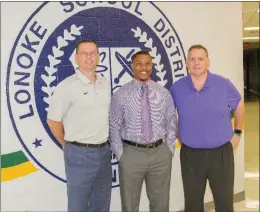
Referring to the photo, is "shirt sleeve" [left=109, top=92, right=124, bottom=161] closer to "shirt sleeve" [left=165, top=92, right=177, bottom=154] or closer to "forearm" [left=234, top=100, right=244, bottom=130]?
"shirt sleeve" [left=165, top=92, right=177, bottom=154]

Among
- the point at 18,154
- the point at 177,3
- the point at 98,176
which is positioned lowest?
the point at 98,176

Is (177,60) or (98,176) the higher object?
(177,60)

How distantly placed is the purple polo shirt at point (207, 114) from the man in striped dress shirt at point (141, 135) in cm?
17

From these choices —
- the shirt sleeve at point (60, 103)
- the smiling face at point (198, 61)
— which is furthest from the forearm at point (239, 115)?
the shirt sleeve at point (60, 103)

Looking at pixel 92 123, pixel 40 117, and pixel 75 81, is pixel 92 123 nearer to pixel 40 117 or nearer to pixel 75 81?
pixel 75 81

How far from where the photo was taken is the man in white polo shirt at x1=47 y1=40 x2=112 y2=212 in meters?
2.45

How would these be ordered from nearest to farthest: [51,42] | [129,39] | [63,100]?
[63,100]
[51,42]
[129,39]

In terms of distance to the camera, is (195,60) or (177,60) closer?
(195,60)

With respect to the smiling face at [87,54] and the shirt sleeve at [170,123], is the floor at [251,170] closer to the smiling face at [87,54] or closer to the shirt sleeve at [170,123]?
the shirt sleeve at [170,123]

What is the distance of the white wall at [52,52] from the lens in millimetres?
2672

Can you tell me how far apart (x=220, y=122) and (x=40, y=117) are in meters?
1.37

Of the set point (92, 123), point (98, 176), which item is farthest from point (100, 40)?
point (98, 176)

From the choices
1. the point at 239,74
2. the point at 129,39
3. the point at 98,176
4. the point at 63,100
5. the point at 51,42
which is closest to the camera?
the point at 63,100

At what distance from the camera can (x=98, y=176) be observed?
2.61m
